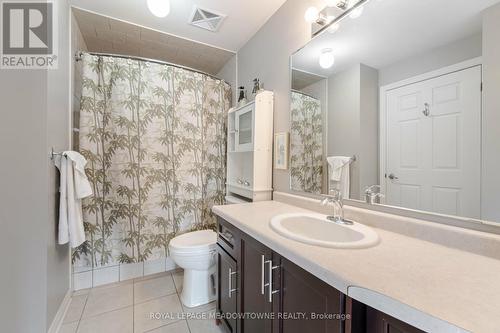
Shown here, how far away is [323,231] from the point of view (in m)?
1.14

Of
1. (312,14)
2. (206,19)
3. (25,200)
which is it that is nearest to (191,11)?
(206,19)

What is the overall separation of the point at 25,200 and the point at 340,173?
184cm

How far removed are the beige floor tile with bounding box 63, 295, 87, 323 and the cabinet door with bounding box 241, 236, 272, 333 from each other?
1288 mm

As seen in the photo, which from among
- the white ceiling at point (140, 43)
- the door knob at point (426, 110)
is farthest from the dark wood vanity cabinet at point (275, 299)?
the white ceiling at point (140, 43)

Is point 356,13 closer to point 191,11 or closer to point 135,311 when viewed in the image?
point 191,11

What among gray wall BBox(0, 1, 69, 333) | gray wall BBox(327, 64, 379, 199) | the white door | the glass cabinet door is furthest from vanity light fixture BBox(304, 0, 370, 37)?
gray wall BBox(0, 1, 69, 333)

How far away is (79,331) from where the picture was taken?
1409 mm

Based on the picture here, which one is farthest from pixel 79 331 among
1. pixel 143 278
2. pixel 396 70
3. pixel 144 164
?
pixel 396 70

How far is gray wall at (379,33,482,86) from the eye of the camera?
792 millimetres

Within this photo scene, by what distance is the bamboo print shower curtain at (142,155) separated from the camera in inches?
70.9

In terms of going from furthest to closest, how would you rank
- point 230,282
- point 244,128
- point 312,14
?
point 244,128 < point 312,14 < point 230,282

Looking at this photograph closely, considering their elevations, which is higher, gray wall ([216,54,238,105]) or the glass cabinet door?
gray wall ([216,54,238,105])

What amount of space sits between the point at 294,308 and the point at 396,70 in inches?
45.2

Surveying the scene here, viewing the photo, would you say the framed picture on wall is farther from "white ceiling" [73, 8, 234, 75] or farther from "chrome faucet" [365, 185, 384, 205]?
"white ceiling" [73, 8, 234, 75]
